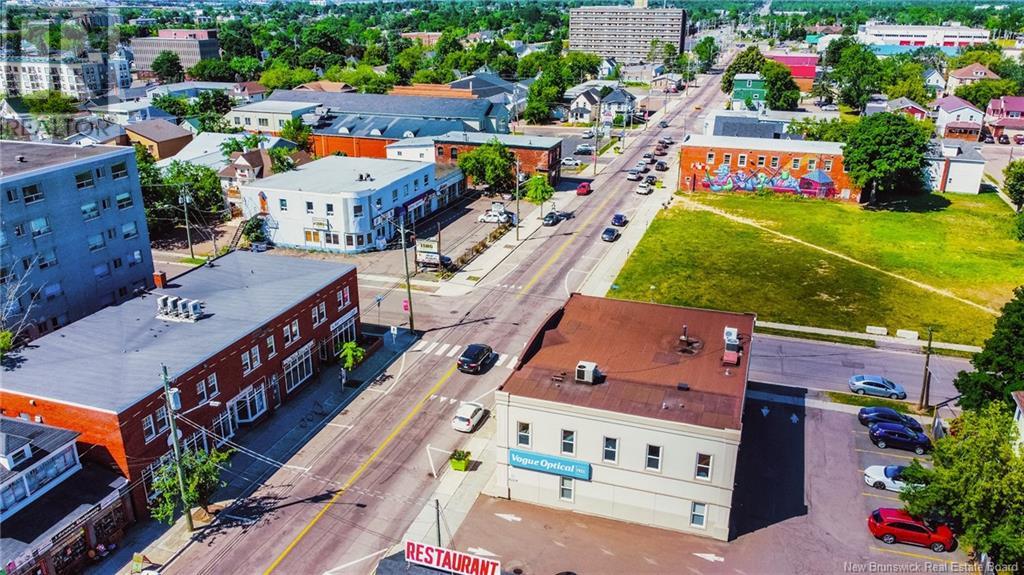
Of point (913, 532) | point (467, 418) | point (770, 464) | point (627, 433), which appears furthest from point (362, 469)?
point (913, 532)

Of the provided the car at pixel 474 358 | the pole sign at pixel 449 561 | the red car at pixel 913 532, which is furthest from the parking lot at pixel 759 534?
the car at pixel 474 358

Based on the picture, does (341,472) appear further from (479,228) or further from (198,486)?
(479,228)

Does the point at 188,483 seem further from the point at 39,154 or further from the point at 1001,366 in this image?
the point at 1001,366

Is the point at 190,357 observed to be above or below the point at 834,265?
above

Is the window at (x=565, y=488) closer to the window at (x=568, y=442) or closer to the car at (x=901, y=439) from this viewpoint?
the window at (x=568, y=442)

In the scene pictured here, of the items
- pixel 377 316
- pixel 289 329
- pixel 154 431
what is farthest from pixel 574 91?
pixel 154 431

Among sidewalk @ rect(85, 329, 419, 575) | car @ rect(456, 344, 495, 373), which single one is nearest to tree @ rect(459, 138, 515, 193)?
sidewalk @ rect(85, 329, 419, 575)

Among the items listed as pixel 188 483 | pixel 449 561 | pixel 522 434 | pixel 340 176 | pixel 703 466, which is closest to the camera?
pixel 449 561

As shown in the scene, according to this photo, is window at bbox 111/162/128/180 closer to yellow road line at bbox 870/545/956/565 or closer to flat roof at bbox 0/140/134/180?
flat roof at bbox 0/140/134/180
